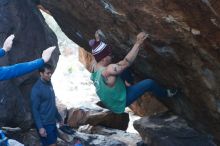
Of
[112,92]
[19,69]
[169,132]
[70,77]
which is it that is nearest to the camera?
[19,69]

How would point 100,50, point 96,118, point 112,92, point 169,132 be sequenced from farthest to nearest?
point 96,118 < point 169,132 < point 112,92 < point 100,50

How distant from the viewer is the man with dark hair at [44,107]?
306 inches

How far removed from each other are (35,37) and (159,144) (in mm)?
4729

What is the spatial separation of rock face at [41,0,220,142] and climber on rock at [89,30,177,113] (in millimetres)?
417

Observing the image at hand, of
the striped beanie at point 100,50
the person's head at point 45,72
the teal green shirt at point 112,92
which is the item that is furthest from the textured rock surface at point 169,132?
the person's head at point 45,72

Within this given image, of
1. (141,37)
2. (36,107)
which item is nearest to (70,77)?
(36,107)

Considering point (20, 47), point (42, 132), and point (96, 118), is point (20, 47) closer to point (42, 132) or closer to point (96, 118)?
point (96, 118)

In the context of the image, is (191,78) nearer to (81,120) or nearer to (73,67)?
(81,120)

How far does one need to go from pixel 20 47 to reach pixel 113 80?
4.35 m

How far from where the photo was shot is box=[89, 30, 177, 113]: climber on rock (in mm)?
6848

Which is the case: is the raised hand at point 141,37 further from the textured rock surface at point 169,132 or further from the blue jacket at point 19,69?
the textured rock surface at point 169,132

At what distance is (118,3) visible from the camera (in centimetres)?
683

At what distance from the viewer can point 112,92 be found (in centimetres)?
727

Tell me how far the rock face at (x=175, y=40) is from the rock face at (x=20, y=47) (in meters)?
1.74
